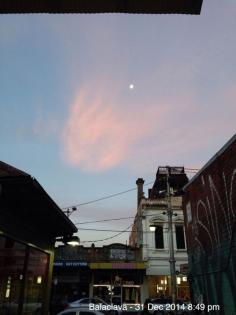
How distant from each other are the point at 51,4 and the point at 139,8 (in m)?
0.86

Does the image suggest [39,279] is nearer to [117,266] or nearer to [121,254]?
[117,266]

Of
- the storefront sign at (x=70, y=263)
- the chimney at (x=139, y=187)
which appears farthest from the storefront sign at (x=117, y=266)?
the chimney at (x=139, y=187)

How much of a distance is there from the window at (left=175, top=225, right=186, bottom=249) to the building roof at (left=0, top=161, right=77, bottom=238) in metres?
25.2

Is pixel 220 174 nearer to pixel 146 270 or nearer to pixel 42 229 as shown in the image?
pixel 42 229

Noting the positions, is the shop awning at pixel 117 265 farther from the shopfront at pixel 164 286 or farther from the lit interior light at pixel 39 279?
the lit interior light at pixel 39 279

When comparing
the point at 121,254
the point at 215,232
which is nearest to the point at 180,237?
the point at 121,254

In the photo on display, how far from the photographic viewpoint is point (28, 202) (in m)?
9.27

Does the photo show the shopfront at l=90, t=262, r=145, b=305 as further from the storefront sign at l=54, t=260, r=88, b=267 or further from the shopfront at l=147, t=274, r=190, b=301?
the shopfront at l=147, t=274, r=190, b=301

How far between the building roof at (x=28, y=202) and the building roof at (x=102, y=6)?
190 inches

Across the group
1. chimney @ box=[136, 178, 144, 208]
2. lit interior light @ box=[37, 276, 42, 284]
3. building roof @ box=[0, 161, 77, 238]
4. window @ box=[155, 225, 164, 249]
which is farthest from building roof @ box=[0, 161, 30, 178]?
chimney @ box=[136, 178, 144, 208]

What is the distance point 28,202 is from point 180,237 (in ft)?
94.2

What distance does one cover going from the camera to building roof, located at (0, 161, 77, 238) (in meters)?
7.71

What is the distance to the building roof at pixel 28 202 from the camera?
25.3ft

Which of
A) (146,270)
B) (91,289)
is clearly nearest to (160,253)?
(146,270)
